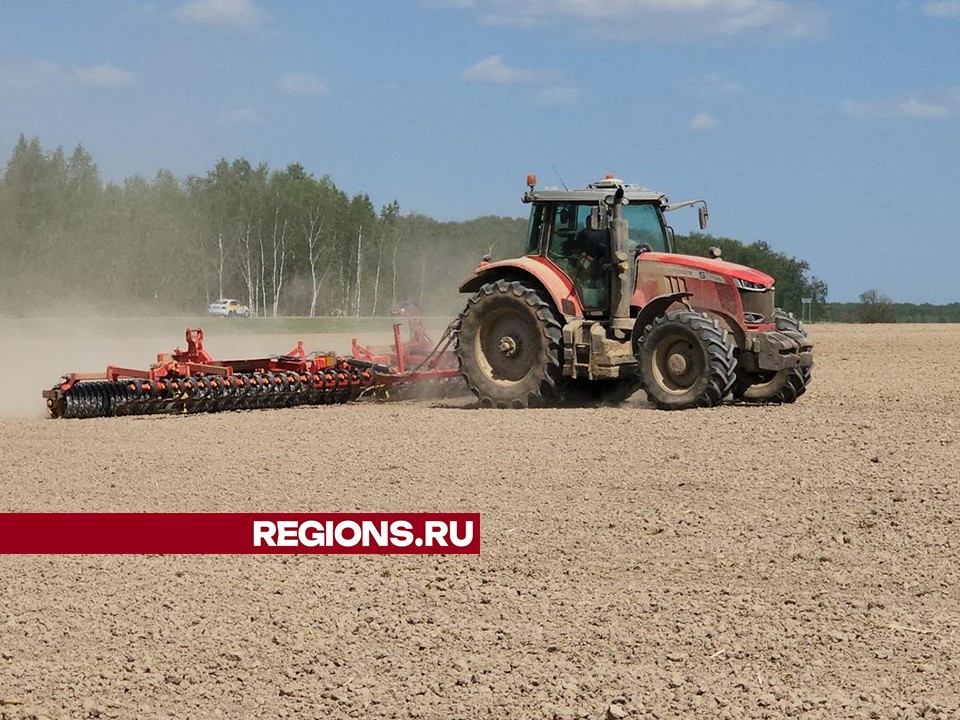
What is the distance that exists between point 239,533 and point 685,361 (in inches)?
244

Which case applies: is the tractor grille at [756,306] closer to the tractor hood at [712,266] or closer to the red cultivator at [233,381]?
the tractor hood at [712,266]

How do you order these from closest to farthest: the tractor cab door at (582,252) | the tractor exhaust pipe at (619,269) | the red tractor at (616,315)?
1. the red tractor at (616,315)
2. the tractor exhaust pipe at (619,269)
3. the tractor cab door at (582,252)

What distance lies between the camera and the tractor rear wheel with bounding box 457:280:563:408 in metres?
13.5

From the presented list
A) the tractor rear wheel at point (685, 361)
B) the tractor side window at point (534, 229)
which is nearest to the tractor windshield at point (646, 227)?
the tractor side window at point (534, 229)

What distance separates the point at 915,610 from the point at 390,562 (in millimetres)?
2633

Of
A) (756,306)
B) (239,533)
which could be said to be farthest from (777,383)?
(239,533)

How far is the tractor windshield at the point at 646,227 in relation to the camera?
13.8 metres

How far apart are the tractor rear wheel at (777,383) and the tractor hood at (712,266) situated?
0.58 meters

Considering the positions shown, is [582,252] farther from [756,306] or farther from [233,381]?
[233,381]

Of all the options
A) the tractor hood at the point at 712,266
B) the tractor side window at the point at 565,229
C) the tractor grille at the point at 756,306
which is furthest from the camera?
the tractor side window at the point at 565,229

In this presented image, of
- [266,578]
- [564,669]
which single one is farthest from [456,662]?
[266,578]

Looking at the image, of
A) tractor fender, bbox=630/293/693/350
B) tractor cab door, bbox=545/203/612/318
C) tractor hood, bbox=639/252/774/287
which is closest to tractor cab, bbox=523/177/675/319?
tractor cab door, bbox=545/203/612/318

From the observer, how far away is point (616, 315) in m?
13.5

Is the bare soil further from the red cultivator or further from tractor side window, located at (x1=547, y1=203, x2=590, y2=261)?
tractor side window, located at (x1=547, y1=203, x2=590, y2=261)
